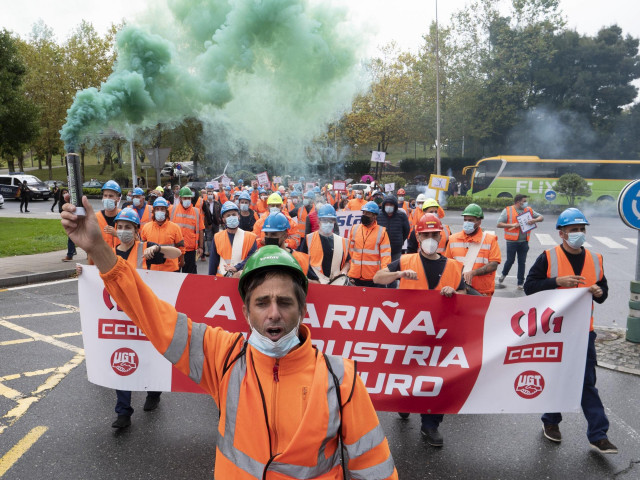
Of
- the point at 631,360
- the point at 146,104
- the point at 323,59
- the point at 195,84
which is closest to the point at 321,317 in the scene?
the point at 631,360

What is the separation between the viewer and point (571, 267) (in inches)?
185

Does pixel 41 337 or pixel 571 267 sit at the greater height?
pixel 571 267

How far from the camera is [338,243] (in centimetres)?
714

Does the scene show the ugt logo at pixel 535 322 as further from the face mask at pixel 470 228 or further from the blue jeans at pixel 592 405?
the face mask at pixel 470 228

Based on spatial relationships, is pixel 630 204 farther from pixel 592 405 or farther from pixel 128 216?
pixel 128 216

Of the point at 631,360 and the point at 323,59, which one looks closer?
the point at 631,360

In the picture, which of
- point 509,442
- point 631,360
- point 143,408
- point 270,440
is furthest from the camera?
point 631,360

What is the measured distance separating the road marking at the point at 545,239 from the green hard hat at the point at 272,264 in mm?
18079

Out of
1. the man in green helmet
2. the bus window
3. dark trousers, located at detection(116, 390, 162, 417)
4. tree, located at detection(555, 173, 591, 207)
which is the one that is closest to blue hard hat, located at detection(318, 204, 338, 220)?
dark trousers, located at detection(116, 390, 162, 417)

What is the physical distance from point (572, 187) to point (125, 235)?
29.3m

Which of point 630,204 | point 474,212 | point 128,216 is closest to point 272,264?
point 128,216

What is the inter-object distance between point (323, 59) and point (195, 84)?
26.9 ft

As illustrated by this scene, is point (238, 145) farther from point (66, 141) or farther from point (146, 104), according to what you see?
point (66, 141)

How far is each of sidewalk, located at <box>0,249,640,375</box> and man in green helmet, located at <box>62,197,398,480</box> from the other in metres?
5.53
